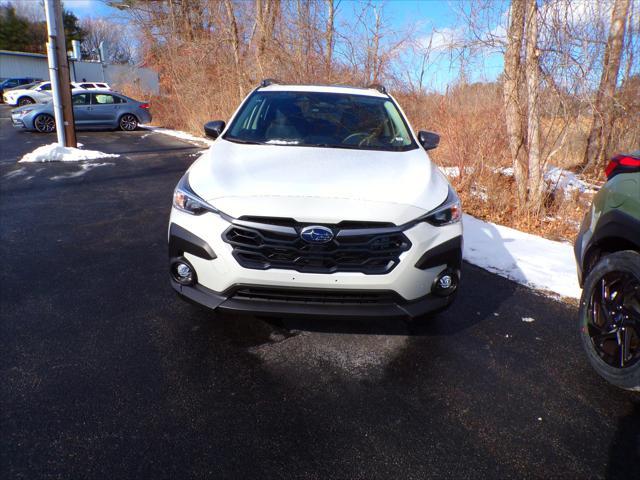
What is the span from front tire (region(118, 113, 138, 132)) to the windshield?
16.1 m

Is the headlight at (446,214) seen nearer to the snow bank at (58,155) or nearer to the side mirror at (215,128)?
the side mirror at (215,128)

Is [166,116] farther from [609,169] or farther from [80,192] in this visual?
[609,169]

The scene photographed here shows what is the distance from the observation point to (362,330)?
10.8 feet

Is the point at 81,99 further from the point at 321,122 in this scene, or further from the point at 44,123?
the point at 321,122

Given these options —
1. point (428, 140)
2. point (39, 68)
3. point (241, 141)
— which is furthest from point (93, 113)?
point (39, 68)

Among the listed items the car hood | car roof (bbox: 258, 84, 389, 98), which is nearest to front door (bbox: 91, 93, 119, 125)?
car roof (bbox: 258, 84, 389, 98)

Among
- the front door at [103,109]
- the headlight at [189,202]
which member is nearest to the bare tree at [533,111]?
the headlight at [189,202]

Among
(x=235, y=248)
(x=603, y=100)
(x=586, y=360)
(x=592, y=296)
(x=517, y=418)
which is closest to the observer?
(x=517, y=418)

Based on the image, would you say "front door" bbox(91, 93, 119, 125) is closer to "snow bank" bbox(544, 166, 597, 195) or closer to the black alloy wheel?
"snow bank" bbox(544, 166, 597, 195)

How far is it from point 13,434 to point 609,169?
3.64 metres

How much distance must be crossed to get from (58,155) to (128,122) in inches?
342

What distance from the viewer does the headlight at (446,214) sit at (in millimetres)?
2785

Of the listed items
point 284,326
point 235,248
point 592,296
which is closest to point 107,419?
point 235,248

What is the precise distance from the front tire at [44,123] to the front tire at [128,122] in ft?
8.88
